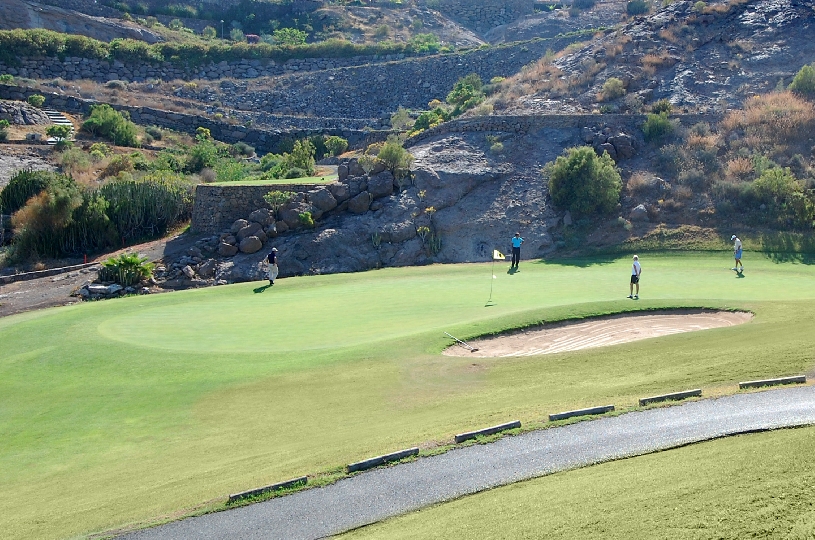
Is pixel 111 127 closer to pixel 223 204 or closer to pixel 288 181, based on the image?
pixel 288 181

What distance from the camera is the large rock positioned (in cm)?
4169

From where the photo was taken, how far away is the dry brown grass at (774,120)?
42.4 meters

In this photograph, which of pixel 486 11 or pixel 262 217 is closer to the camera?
pixel 262 217

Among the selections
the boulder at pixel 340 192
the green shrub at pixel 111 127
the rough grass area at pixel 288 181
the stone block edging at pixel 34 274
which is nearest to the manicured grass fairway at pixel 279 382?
the stone block edging at pixel 34 274

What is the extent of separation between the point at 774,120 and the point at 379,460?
121 ft

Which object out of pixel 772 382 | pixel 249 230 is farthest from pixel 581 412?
pixel 249 230

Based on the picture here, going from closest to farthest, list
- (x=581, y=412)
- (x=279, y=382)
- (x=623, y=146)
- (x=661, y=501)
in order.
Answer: (x=661, y=501) < (x=581, y=412) < (x=279, y=382) < (x=623, y=146)

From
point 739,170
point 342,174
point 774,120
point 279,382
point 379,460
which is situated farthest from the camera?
point 774,120

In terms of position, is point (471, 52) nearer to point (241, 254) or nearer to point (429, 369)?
point (241, 254)

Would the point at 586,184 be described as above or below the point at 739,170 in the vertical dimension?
below

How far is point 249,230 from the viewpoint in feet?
128

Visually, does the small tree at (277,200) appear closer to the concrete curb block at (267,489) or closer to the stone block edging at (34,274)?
the stone block edging at (34,274)

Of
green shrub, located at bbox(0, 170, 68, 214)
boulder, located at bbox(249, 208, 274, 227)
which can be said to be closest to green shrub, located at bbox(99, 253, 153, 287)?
boulder, located at bbox(249, 208, 274, 227)

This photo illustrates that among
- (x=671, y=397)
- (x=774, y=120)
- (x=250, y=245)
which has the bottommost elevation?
(x=671, y=397)
